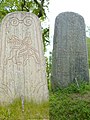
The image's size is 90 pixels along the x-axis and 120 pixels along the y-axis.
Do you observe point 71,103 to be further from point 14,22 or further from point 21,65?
point 14,22

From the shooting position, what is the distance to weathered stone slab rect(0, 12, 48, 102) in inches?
183

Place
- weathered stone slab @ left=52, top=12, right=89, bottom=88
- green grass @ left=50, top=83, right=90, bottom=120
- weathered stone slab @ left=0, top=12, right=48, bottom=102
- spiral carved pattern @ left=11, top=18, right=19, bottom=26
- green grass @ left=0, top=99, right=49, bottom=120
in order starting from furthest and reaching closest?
1. weathered stone slab @ left=52, top=12, right=89, bottom=88
2. green grass @ left=50, top=83, right=90, bottom=120
3. spiral carved pattern @ left=11, top=18, right=19, bottom=26
4. weathered stone slab @ left=0, top=12, right=48, bottom=102
5. green grass @ left=0, top=99, right=49, bottom=120

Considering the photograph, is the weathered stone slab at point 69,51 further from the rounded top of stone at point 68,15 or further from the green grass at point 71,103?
the green grass at point 71,103

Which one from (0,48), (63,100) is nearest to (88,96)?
(63,100)

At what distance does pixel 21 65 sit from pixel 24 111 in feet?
2.40

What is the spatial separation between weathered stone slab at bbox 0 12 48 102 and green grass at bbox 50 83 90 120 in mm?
645

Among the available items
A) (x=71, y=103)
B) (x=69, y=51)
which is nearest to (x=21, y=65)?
(x=71, y=103)

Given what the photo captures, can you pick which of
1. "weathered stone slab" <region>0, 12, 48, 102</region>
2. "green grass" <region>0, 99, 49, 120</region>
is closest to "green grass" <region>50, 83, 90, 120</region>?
"green grass" <region>0, 99, 49, 120</region>

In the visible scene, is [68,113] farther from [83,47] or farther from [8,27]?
[83,47]

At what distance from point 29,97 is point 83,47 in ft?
10.9

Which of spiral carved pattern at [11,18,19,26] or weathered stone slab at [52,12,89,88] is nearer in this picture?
spiral carved pattern at [11,18,19,26]

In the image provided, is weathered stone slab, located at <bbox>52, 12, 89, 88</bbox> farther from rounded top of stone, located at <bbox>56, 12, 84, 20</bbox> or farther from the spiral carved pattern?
the spiral carved pattern

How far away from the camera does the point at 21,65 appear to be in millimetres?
4711

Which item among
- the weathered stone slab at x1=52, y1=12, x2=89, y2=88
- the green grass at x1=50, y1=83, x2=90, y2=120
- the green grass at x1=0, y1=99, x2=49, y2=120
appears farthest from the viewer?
the weathered stone slab at x1=52, y1=12, x2=89, y2=88
